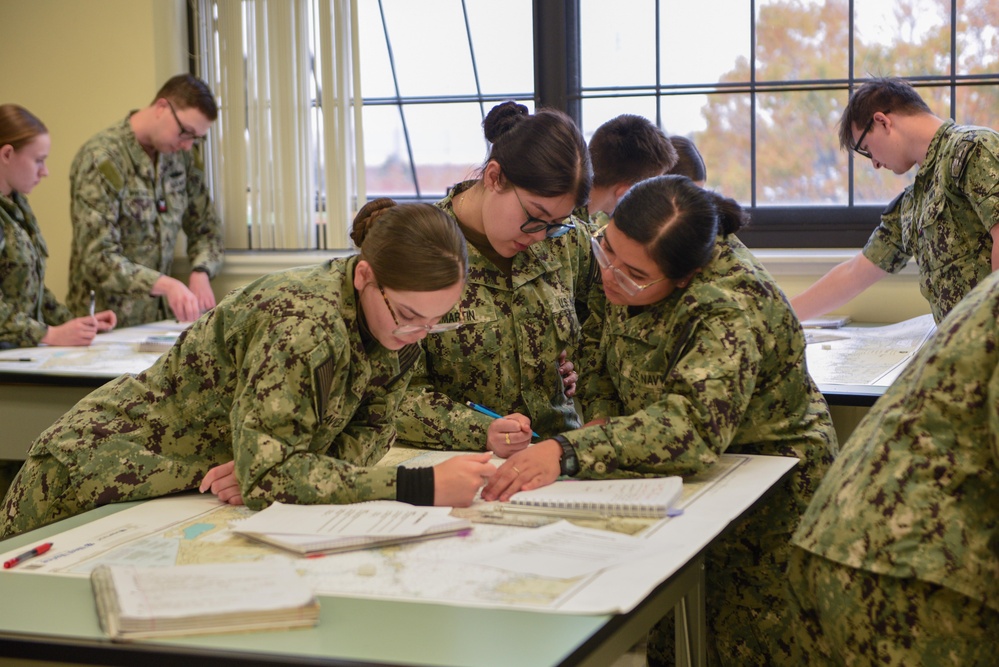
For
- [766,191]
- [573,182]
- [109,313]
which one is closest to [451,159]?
[766,191]

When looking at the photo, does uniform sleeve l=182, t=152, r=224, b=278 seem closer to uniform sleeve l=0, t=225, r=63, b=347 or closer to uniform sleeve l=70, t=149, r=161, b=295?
uniform sleeve l=70, t=149, r=161, b=295

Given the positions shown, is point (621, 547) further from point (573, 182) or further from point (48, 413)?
point (48, 413)

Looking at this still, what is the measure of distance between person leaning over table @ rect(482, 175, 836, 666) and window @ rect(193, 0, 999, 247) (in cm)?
248

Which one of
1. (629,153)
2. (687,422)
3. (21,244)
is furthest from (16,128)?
(687,422)

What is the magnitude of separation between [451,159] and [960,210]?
250 cm

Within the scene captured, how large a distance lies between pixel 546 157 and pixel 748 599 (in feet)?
3.33

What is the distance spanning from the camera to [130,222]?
445cm

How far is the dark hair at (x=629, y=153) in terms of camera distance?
9.35ft

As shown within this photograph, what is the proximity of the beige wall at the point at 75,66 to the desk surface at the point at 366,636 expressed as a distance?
13.1 ft

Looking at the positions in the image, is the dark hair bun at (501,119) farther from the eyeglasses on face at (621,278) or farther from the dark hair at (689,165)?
the dark hair at (689,165)

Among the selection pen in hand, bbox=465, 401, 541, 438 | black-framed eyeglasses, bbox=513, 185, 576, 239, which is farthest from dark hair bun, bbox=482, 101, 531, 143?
pen in hand, bbox=465, 401, 541, 438

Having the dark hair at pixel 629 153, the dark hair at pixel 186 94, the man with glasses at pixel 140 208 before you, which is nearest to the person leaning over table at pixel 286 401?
the dark hair at pixel 629 153

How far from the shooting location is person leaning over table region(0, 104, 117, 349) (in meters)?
3.69

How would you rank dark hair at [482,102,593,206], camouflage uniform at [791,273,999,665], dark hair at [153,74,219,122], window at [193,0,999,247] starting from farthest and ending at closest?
window at [193,0,999,247] < dark hair at [153,74,219,122] < dark hair at [482,102,593,206] < camouflage uniform at [791,273,999,665]
